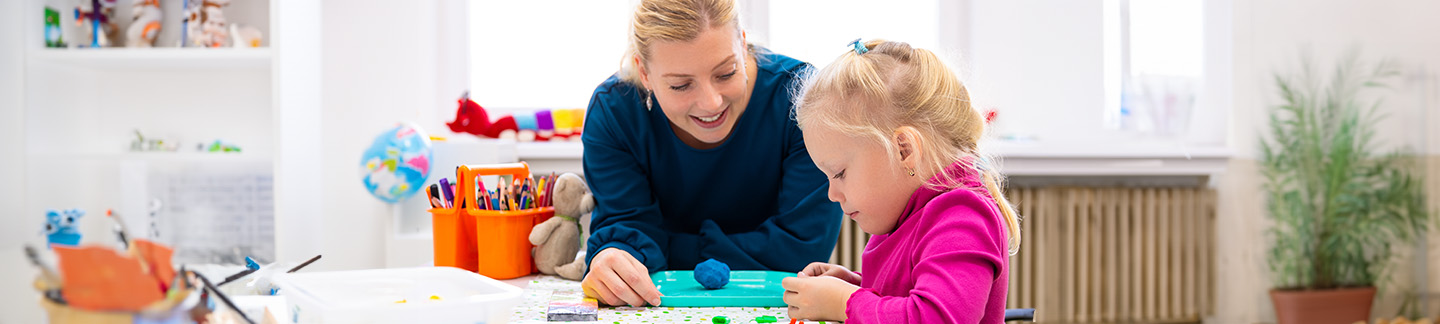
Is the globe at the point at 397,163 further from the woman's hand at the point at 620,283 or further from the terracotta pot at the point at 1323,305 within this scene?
the terracotta pot at the point at 1323,305

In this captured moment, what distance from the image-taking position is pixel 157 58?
205 cm

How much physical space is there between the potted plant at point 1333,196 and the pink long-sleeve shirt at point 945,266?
1970mm

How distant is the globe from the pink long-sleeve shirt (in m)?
1.38

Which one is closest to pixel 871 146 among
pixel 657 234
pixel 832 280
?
pixel 832 280

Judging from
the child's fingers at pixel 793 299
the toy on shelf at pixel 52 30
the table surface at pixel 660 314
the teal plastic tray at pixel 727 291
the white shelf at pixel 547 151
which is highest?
the toy on shelf at pixel 52 30

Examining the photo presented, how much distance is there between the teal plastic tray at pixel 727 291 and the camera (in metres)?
0.95

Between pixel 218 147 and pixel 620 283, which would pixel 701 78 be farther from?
pixel 218 147

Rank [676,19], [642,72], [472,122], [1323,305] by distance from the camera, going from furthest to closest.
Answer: [1323,305], [472,122], [642,72], [676,19]

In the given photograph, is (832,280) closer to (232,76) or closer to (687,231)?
(687,231)

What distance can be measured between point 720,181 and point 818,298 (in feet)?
1.62

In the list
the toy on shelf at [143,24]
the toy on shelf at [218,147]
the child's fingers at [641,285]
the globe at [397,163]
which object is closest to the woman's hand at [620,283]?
the child's fingers at [641,285]

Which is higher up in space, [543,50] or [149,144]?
[543,50]

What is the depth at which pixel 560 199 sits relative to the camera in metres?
1.30

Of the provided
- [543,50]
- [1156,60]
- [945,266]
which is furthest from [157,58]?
[1156,60]
